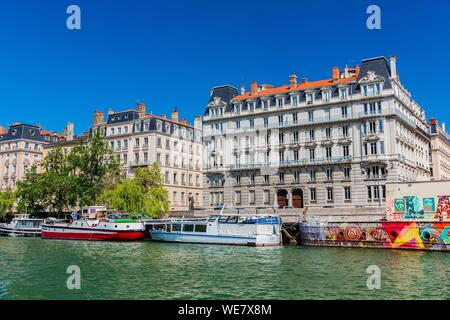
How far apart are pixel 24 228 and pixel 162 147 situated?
26.1 m

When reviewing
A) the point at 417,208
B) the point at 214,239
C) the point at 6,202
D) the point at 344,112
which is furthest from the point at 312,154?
the point at 6,202

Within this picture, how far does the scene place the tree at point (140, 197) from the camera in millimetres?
62031

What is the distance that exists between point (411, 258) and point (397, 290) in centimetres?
1469

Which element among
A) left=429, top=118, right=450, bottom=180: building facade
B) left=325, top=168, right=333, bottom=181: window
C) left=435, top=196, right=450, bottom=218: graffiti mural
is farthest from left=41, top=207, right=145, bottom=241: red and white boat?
left=429, top=118, right=450, bottom=180: building facade

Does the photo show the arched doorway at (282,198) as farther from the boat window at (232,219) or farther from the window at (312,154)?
the boat window at (232,219)

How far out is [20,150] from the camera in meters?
98.8

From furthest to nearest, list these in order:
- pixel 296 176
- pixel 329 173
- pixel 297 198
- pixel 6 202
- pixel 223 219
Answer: pixel 6 202 < pixel 296 176 < pixel 297 198 < pixel 329 173 < pixel 223 219

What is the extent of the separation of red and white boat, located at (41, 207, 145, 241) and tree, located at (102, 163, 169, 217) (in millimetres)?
3171

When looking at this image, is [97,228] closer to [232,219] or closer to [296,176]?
[232,219]

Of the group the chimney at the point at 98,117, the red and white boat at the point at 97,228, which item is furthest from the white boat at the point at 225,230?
the chimney at the point at 98,117

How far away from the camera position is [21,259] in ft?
113

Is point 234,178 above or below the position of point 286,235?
above
